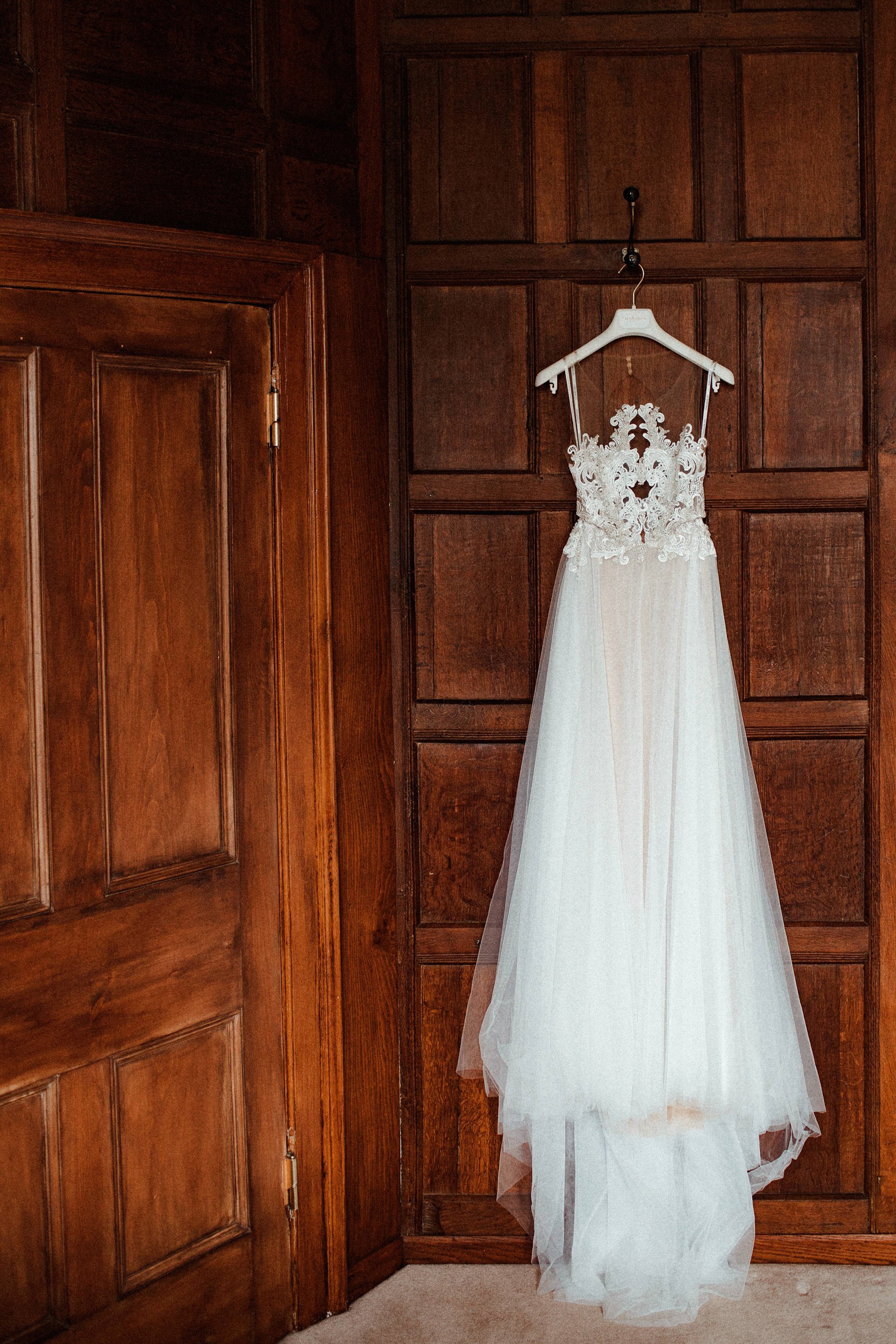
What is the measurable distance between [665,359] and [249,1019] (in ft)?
4.94

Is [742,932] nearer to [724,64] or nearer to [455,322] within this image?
[455,322]

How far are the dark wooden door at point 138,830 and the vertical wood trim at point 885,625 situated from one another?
1.21 meters

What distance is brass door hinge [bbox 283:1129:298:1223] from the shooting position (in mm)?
2080

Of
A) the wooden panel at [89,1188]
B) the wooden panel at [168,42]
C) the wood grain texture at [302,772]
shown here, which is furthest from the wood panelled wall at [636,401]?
the wooden panel at [89,1188]

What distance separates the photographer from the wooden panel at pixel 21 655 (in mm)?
1729

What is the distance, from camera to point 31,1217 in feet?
5.83

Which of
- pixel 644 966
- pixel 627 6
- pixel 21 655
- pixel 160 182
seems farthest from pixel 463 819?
pixel 627 6

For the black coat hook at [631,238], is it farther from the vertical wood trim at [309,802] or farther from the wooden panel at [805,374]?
the vertical wood trim at [309,802]

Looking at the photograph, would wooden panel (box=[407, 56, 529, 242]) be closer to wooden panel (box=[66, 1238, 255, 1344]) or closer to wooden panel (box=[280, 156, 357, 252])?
wooden panel (box=[280, 156, 357, 252])

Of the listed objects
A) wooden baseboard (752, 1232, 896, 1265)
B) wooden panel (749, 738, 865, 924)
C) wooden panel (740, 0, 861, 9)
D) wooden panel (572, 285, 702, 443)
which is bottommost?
wooden baseboard (752, 1232, 896, 1265)

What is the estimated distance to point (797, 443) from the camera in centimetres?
219

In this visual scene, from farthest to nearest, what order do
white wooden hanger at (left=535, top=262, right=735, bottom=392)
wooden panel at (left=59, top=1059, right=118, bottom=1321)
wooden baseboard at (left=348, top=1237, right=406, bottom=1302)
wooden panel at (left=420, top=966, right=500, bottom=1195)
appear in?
wooden panel at (left=420, top=966, right=500, bottom=1195)
wooden baseboard at (left=348, top=1237, right=406, bottom=1302)
white wooden hanger at (left=535, top=262, right=735, bottom=392)
wooden panel at (left=59, top=1059, right=118, bottom=1321)

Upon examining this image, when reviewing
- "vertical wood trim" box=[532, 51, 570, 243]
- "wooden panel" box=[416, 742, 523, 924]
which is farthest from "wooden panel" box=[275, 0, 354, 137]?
"wooden panel" box=[416, 742, 523, 924]

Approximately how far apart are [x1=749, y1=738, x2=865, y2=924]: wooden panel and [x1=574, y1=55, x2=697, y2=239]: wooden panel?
1.06 metres
